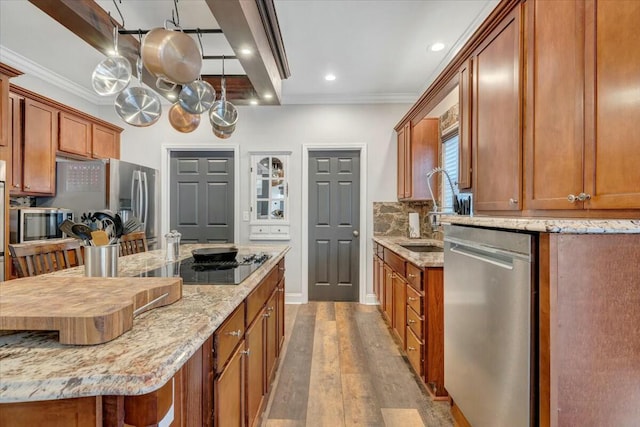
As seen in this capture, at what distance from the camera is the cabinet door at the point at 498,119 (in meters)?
1.48

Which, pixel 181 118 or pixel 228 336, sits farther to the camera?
pixel 181 118

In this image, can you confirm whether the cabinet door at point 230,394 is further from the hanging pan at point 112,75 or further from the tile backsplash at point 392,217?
the tile backsplash at point 392,217

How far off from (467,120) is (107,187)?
11.6 feet

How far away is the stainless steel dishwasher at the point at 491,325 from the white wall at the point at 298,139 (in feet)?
7.79

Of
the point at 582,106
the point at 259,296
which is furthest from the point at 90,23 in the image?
the point at 582,106

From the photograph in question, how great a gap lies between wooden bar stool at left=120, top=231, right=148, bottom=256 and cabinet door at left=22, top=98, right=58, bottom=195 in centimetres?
142

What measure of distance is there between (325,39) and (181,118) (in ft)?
4.72

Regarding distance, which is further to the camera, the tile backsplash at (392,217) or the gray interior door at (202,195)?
the gray interior door at (202,195)

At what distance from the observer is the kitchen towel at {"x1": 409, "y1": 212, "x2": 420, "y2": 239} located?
150 inches

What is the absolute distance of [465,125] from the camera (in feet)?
6.51

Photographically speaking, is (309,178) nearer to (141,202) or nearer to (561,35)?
(141,202)

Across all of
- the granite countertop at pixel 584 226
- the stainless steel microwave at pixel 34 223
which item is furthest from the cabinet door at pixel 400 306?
the stainless steel microwave at pixel 34 223

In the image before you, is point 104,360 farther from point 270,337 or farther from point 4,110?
point 4,110

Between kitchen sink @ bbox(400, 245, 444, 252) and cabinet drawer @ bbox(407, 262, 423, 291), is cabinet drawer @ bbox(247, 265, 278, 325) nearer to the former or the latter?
cabinet drawer @ bbox(407, 262, 423, 291)
